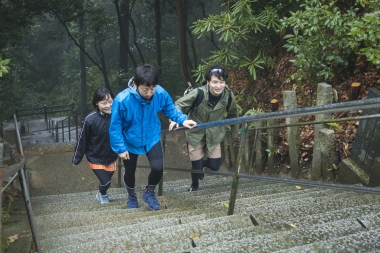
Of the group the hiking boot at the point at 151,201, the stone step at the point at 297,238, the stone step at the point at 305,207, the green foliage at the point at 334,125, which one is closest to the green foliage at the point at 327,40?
the green foliage at the point at 334,125

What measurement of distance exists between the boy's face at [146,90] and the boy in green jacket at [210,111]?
0.78 metres

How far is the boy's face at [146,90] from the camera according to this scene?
326 cm

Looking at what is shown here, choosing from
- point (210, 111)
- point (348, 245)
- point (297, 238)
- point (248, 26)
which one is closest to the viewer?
point (348, 245)

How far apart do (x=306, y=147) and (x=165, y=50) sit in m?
14.1

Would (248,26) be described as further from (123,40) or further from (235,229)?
(123,40)

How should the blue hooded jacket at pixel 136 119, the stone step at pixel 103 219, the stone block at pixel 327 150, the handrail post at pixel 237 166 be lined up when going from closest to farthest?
the handrail post at pixel 237 166 → the stone step at pixel 103 219 → the blue hooded jacket at pixel 136 119 → the stone block at pixel 327 150

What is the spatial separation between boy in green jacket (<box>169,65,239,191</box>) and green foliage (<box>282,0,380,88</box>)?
4.96 feet

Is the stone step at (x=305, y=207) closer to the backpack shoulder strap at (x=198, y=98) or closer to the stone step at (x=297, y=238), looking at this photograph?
the stone step at (x=297, y=238)

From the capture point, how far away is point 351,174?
390 centimetres

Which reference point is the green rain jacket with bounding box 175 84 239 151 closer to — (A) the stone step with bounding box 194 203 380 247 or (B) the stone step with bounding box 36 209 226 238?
(B) the stone step with bounding box 36 209 226 238

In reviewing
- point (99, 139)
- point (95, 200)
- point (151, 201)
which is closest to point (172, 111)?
point (151, 201)

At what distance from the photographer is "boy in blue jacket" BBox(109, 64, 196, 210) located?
10.8ft

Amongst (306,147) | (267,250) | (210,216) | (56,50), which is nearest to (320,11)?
(306,147)

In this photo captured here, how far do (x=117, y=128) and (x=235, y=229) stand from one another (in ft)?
4.95
